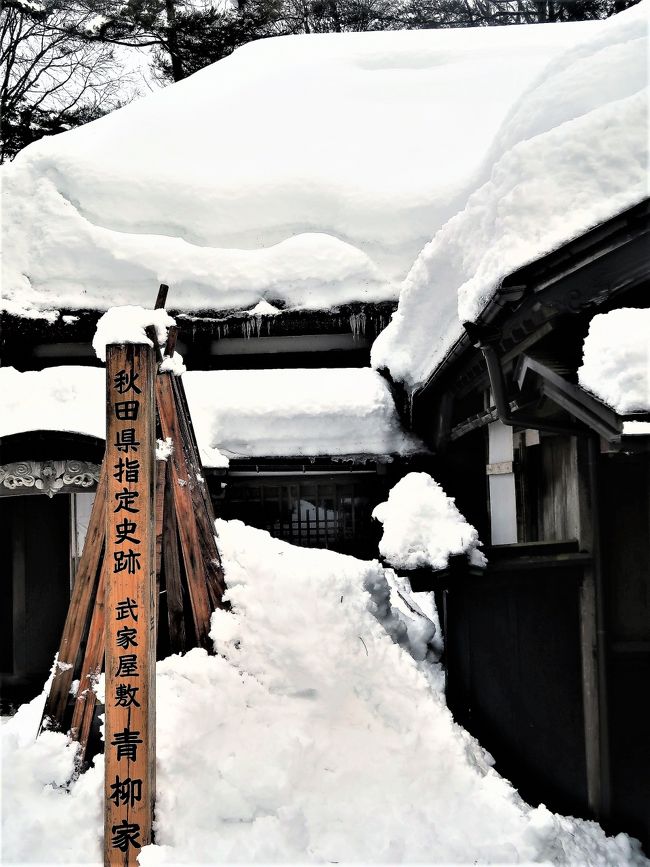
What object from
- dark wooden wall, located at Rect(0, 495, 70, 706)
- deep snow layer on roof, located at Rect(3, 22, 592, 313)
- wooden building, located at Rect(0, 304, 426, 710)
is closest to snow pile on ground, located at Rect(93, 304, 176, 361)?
wooden building, located at Rect(0, 304, 426, 710)

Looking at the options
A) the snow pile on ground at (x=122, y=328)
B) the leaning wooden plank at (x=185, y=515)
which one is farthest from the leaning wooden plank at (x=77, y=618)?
the snow pile on ground at (x=122, y=328)

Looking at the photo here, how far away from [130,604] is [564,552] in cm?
256

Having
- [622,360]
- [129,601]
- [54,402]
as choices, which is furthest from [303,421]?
[622,360]

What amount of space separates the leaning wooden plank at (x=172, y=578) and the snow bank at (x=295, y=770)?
0.67ft

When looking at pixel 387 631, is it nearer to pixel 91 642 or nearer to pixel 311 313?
pixel 91 642

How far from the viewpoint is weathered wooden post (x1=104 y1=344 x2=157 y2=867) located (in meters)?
3.16

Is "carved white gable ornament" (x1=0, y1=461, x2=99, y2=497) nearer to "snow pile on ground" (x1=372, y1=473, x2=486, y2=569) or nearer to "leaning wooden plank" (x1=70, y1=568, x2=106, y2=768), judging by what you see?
"leaning wooden plank" (x1=70, y1=568, x2=106, y2=768)

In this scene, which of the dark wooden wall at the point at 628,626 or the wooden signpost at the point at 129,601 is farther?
the dark wooden wall at the point at 628,626

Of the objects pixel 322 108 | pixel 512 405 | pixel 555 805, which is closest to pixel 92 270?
pixel 322 108

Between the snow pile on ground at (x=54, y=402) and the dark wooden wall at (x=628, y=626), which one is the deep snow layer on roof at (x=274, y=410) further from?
the dark wooden wall at (x=628, y=626)

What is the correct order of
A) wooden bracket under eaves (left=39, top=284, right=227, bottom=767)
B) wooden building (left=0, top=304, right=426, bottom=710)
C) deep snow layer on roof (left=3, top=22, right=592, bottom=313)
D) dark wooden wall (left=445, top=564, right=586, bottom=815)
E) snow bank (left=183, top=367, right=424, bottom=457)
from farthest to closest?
deep snow layer on roof (left=3, top=22, right=592, bottom=313) → wooden building (left=0, top=304, right=426, bottom=710) → snow bank (left=183, top=367, right=424, bottom=457) → wooden bracket under eaves (left=39, top=284, right=227, bottom=767) → dark wooden wall (left=445, top=564, right=586, bottom=815)

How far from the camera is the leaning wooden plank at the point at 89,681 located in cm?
391

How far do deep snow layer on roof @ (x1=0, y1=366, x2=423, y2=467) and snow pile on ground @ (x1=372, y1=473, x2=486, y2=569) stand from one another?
2234 millimetres

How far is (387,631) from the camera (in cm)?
564
